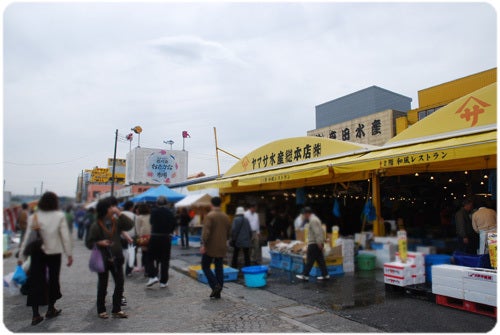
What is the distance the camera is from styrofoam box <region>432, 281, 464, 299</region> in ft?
17.2

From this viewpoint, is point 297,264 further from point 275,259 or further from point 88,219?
point 88,219

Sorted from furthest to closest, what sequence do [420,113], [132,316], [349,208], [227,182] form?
[420,113] → [349,208] → [227,182] → [132,316]

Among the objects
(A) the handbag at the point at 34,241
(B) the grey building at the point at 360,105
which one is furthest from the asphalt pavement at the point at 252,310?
(B) the grey building at the point at 360,105

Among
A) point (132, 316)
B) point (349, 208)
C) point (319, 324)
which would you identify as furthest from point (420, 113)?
point (132, 316)

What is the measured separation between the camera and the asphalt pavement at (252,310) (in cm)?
470

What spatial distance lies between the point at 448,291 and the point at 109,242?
15.8 ft

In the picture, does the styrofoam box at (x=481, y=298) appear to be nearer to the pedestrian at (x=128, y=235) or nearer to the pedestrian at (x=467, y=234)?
the pedestrian at (x=467, y=234)

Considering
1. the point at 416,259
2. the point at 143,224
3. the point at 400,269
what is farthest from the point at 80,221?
the point at 416,259

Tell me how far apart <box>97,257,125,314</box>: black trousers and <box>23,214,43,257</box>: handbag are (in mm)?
1029

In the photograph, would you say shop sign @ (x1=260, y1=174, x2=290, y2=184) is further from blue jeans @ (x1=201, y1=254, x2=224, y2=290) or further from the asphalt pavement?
blue jeans @ (x1=201, y1=254, x2=224, y2=290)

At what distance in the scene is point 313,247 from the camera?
760cm

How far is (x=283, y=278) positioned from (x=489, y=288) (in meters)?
4.05

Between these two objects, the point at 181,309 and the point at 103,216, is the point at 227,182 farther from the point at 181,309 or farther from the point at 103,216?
the point at 103,216

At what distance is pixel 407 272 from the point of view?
6262 millimetres
